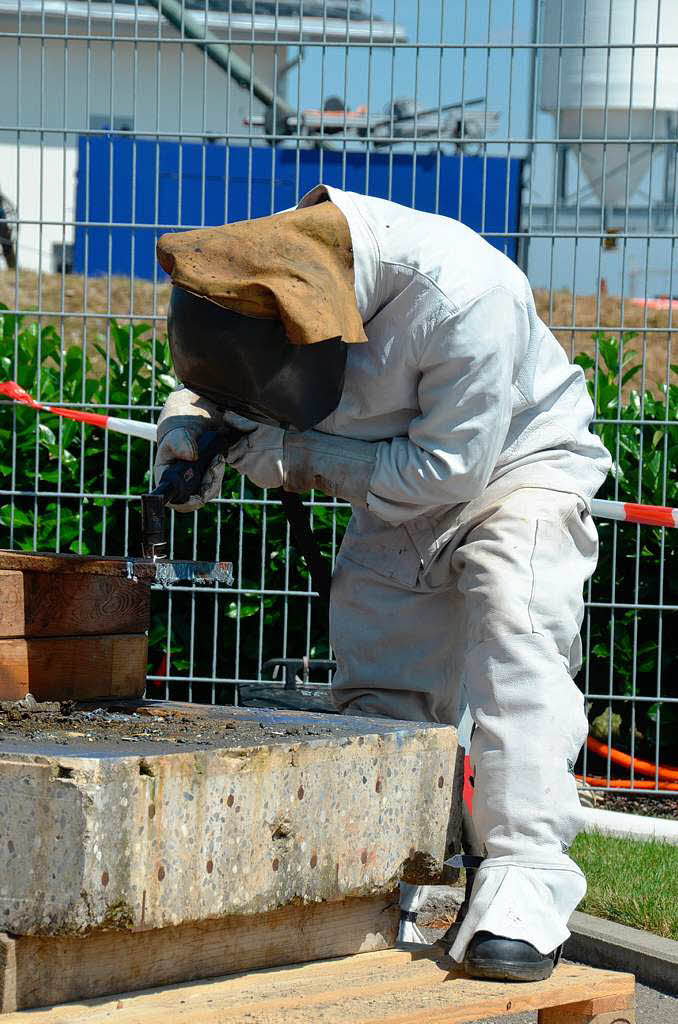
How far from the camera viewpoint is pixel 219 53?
229 inches

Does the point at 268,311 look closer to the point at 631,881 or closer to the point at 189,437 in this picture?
the point at 189,437

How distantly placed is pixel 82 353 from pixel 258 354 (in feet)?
11.2

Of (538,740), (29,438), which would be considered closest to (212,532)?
(29,438)

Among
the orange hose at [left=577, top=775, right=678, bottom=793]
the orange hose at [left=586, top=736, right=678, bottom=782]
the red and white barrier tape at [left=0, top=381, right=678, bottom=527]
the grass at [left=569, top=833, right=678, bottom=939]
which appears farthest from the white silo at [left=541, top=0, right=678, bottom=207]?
the grass at [left=569, top=833, right=678, bottom=939]

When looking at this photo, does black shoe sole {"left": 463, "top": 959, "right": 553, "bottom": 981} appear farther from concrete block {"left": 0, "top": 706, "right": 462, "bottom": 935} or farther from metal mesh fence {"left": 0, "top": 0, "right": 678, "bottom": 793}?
metal mesh fence {"left": 0, "top": 0, "right": 678, "bottom": 793}

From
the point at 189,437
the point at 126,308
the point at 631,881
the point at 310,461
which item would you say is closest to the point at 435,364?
the point at 310,461

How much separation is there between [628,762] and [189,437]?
10.6 ft

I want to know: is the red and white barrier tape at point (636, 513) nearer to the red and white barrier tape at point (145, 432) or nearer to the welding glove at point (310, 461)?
the red and white barrier tape at point (145, 432)

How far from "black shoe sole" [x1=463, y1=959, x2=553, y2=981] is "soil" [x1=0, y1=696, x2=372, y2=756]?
→ 532 millimetres

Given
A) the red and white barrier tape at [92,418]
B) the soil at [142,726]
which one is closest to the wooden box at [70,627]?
the soil at [142,726]

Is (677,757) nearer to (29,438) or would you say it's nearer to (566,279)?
(566,279)

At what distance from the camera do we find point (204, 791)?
243 cm

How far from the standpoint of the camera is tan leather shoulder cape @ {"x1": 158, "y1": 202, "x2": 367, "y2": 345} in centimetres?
270

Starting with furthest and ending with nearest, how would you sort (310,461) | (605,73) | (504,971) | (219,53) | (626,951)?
(219,53), (605,73), (626,951), (310,461), (504,971)
